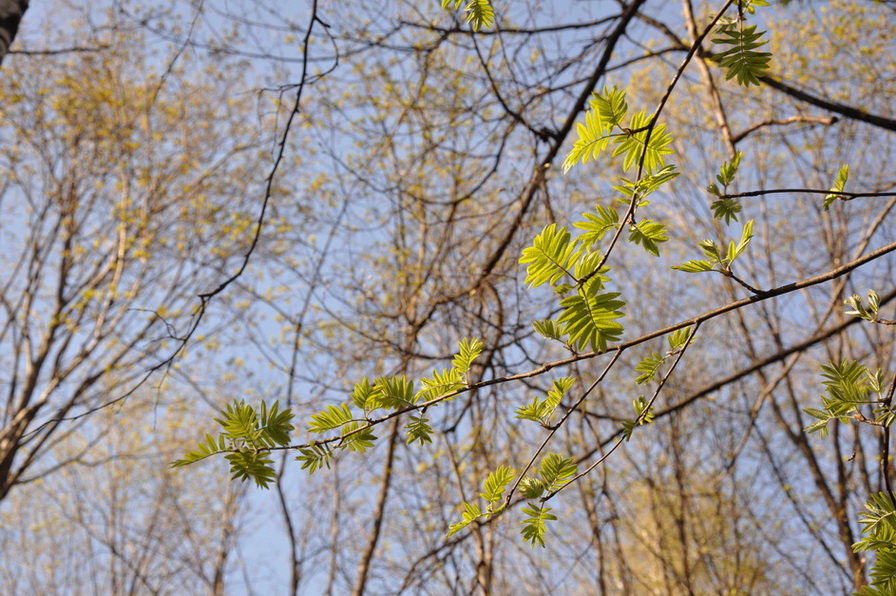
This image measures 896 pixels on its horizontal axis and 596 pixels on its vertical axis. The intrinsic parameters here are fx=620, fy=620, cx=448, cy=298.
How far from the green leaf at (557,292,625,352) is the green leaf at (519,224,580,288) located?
0.03 m

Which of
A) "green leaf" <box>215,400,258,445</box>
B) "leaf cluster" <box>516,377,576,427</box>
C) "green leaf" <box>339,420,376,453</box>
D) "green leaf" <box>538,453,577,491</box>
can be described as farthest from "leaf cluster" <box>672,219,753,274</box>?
"green leaf" <box>215,400,258,445</box>

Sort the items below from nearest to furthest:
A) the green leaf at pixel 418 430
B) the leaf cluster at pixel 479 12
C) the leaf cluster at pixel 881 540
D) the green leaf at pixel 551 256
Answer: the green leaf at pixel 551 256, the leaf cluster at pixel 881 540, the green leaf at pixel 418 430, the leaf cluster at pixel 479 12

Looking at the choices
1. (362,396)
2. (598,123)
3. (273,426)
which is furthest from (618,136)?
(273,426)

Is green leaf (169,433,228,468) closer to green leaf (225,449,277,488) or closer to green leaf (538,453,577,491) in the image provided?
green leaf (225,449,277,488)

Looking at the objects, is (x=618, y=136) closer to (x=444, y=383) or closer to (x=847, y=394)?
(x=444, y=383)

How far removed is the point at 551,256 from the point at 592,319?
0.09 m

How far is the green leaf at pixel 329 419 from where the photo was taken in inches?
31.9

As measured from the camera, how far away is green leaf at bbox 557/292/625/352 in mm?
692

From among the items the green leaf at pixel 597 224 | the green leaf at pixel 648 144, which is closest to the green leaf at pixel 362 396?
the green leaf at pixel 597 224

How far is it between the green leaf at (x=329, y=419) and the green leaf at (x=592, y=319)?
31 centimetres

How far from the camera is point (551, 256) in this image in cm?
69

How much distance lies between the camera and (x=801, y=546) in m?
6.23

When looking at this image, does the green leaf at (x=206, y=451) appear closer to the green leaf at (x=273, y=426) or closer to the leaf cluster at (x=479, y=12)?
the green leaf at (x=273, y=426)

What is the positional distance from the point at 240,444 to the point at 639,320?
6680 millimetres
